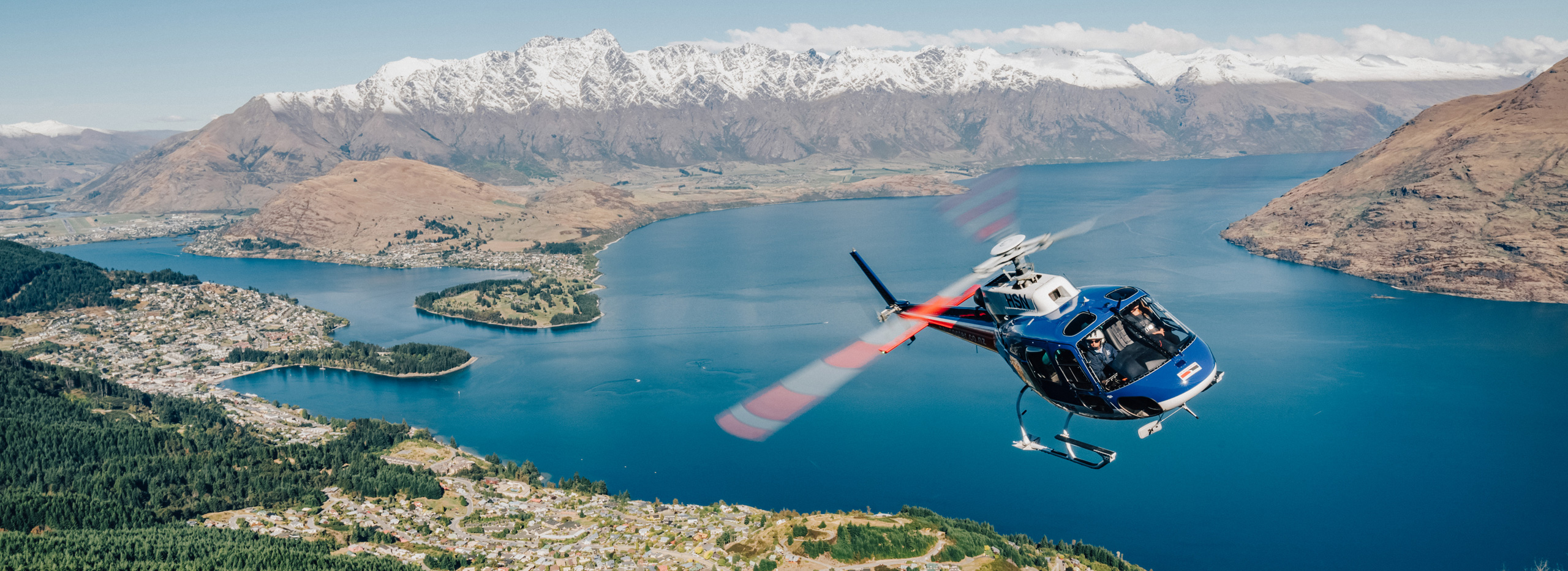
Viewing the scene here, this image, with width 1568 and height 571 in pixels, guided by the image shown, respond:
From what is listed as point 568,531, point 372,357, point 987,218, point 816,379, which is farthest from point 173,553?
point 372,357

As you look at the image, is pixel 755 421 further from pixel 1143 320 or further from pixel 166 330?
pixel 166 330

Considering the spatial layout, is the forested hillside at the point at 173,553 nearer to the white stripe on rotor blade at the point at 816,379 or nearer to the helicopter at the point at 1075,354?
the white stripe on rotor blade at the point at 816,379

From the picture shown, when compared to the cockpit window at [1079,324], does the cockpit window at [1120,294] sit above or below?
above

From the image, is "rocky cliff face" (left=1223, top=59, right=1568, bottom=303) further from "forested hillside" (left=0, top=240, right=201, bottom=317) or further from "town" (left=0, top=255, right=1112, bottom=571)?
"forested hillside" (left=0, top=240, right=201, bottom=317)

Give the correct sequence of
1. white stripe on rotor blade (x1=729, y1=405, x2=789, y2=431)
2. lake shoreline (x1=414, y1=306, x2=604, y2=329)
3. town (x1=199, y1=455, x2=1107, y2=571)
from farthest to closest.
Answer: lake shoreline (x1=414, y1=306, x2=604, y2=329) < town (x1=199, y1=455, x2=1107, y2=571) < white stripe on rotor blade (x1=729, y1=405, x2=789, y2=431)

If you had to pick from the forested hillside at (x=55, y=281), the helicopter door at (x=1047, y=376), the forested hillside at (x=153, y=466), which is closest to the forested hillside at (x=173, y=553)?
the forested hillside at (x=153, y=466)

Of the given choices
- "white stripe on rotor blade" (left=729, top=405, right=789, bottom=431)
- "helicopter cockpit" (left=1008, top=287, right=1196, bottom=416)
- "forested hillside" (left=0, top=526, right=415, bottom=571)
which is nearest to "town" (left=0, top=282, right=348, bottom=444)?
"forested hillside" (left=0, top=526, right=415, bottom=571)

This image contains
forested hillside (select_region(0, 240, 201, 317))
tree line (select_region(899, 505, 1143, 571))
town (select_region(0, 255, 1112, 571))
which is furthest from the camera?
forested hillside (select_region(0, 240, 201, 317))

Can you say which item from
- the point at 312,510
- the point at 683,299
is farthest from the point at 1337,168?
the point at 312,510
